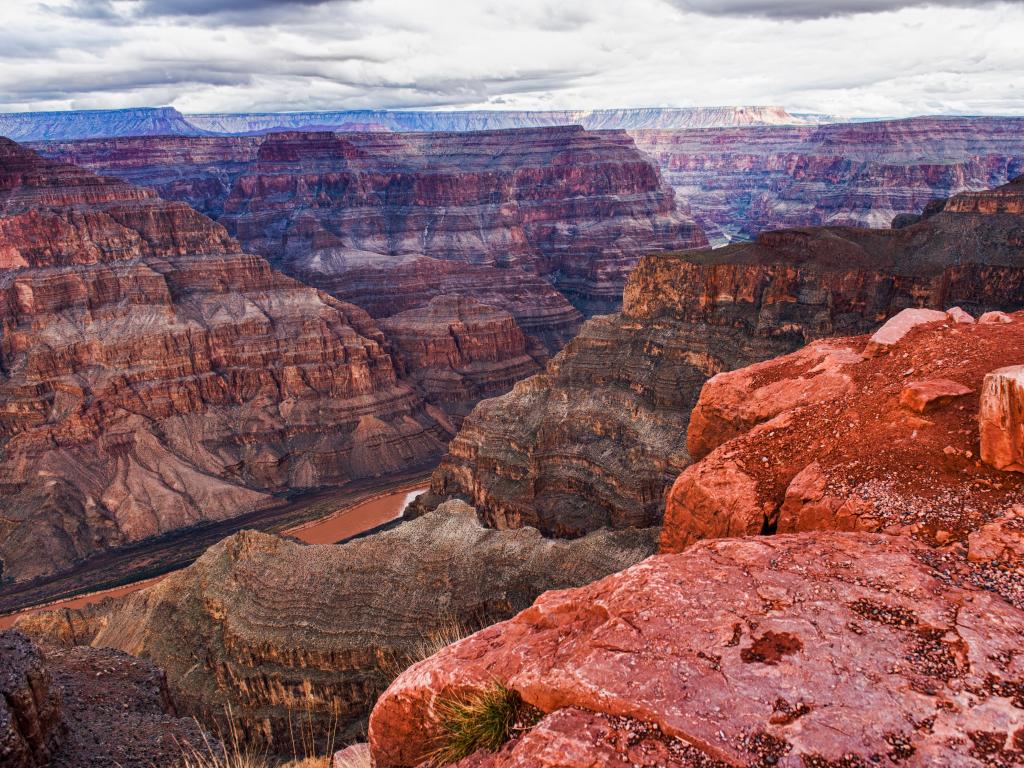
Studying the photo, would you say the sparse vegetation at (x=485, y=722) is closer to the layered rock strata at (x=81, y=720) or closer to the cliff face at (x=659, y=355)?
the layered rock strata at (x=81, y=720)

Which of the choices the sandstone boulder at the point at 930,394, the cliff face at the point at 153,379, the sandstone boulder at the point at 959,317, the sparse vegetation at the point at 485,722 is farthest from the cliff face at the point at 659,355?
the sparse vegetation at the point at 485,722

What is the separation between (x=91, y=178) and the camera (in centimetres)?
8488

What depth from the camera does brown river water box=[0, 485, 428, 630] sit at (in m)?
50.5

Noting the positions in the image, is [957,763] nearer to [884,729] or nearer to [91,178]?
[884,729]

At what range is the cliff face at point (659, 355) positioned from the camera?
4603cm

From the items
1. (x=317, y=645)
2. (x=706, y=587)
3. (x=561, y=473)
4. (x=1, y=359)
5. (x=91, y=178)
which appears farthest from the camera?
(x=91, y=178)

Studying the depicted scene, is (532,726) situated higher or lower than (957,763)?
lower

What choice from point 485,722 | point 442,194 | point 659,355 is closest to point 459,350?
point 659,355

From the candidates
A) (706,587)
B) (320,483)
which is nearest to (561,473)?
(320,483)

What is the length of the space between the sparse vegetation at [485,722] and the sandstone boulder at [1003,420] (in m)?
→ 7.56

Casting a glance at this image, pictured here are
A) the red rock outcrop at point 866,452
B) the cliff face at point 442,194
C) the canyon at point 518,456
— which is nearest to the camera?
the canyon at point 518,456

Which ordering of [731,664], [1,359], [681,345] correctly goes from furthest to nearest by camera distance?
[1,359] → [681,345] → [731,664]

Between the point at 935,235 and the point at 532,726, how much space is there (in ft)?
230

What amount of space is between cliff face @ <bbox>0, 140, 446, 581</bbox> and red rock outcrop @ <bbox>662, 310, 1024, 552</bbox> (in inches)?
2293
